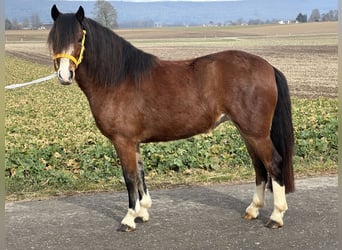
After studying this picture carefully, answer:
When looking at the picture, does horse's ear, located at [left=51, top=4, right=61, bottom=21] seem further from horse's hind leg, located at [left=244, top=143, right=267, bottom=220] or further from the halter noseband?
horse's hind leg, located at [left=244, top=143, right=267, bottom=220]

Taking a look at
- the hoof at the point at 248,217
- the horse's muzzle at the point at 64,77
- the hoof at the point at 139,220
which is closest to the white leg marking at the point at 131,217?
the hoof at the point at 139,220

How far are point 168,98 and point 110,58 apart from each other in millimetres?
697

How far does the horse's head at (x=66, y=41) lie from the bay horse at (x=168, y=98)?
0.18 metres

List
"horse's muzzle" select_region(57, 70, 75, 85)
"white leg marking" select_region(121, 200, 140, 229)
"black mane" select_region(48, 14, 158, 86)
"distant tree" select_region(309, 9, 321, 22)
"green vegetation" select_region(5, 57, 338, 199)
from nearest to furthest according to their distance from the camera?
"horse's muzzle" select_region(57, 70, 75, 85), "black mane" select_region(48, 14, 158, 86), "white leg marking" select_region(121, 200, 140, 229), "green vegetation" select_region(5, 57, 338, 199), "distant tree" select_region(309, 9, 321, 22)

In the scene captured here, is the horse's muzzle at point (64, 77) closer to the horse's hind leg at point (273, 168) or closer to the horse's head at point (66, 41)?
the horse's head at point (66, 41)

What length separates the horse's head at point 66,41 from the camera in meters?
4.28

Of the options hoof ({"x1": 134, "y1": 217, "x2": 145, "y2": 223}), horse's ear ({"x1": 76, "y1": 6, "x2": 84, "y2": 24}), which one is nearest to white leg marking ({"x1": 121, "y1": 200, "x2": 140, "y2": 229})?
hoof ({"x1": 134, "y1": 217, "x2": 145, "y2": 223})

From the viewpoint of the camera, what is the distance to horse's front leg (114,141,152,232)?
467cm

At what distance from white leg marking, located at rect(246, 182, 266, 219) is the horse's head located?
89.8 inches

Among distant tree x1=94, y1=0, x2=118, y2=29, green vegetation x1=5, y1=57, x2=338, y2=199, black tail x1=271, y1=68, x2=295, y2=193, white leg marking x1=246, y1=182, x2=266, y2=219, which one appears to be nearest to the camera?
black tail x1=271, y1=68, x2=295, y2=193

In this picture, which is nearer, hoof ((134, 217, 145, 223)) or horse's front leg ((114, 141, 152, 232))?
horse's front leg ((114, 141, 152, 232))

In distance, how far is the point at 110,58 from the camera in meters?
4.65

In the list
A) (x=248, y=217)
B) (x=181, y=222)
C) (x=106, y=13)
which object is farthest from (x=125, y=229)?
(x=106, y=13)

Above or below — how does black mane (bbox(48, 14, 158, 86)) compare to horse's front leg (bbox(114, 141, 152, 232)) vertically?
above
